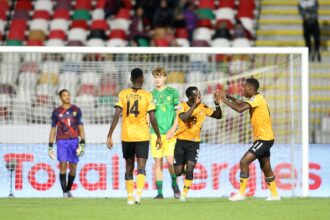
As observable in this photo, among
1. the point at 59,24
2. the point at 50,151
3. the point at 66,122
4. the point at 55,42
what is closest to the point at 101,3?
the point at 59,24

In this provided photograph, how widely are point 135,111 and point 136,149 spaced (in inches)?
18.3

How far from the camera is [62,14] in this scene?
24562 mm

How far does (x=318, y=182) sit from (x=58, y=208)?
5.16 metres

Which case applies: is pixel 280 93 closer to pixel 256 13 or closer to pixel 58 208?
pixel 58 208

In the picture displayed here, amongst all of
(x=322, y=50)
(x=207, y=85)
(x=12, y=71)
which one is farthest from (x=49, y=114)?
(x=322, y=50)

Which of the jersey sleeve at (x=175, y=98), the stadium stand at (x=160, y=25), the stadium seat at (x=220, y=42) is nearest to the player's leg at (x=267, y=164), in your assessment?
the jersey sleeve at (x=175, y=98)

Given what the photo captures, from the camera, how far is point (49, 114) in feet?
57.3

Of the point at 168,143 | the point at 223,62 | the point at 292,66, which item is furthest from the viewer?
the point at 223,62

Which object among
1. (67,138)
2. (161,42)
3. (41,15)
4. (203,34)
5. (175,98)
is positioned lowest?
(67,138)

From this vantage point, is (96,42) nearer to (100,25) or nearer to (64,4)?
(100,25)

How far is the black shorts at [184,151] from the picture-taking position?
1434 centimetres

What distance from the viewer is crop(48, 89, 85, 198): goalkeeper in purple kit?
51.0 feet

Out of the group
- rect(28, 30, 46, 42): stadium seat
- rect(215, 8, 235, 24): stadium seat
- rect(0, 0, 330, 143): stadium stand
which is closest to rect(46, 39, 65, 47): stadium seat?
rect(0, 0, 330, 143): stadium stand

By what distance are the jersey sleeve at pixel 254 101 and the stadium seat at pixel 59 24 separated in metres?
10.9
